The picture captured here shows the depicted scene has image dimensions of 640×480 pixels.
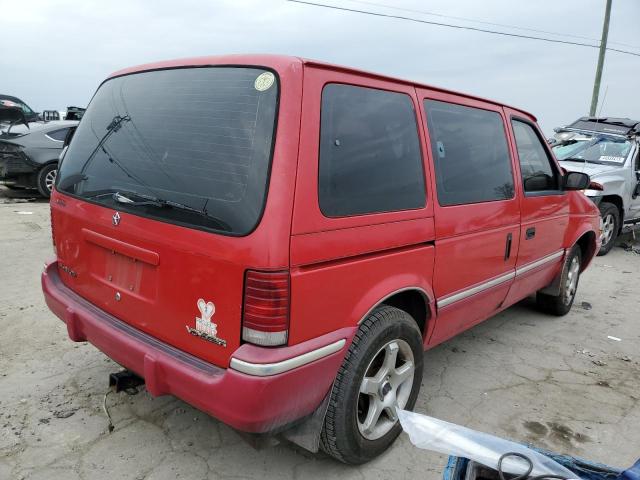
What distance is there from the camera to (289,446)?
2.60 meters

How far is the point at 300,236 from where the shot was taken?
1889 millimetres

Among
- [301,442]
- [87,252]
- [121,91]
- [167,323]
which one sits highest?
[121,91]

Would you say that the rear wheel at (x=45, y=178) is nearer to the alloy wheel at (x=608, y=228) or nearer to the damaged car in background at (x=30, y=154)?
the damaged car in background at (x=30, y=154)

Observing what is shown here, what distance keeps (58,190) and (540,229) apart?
133 inches

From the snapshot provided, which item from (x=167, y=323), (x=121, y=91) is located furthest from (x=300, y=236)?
(x=121, y=91)

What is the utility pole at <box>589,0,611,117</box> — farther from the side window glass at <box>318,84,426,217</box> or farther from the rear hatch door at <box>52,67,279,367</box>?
the rear hatch door at <box>52,67,279,367</box>

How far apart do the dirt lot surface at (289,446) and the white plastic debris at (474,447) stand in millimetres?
1091

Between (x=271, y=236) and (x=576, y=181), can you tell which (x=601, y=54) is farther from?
(x=271, y=236)

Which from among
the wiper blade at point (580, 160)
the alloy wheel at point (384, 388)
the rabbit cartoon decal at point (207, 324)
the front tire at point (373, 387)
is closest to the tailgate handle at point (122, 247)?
the rabbit cartoon decal at point (207, 324)

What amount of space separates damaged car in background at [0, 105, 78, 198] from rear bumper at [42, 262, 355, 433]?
8.08m

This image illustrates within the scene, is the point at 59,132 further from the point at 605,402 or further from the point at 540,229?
the point at 605,402

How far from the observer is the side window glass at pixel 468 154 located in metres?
2.74

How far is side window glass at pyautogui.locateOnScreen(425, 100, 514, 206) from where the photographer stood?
274 cm

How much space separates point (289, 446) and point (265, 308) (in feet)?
3.76
